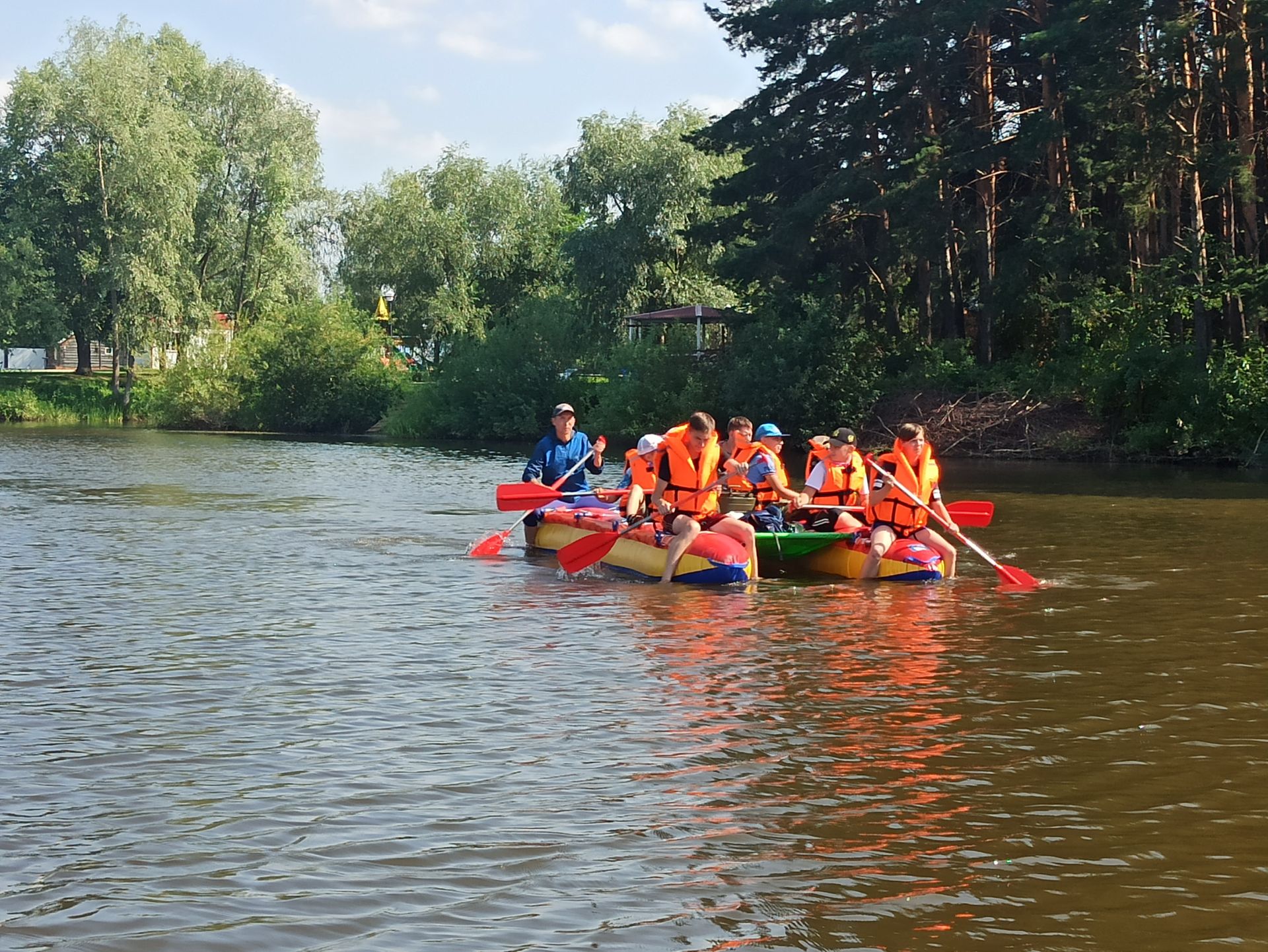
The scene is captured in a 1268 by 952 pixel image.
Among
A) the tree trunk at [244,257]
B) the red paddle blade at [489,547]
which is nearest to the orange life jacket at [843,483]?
the red paddle blade at [489,547]

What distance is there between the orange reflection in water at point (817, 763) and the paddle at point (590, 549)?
2.18 metres

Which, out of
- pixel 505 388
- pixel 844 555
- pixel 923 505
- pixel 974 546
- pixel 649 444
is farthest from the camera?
pixel 505 388

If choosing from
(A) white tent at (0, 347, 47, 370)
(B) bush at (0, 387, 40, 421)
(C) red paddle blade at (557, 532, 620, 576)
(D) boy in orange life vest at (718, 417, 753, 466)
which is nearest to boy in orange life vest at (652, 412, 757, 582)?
(D) boy in orange life vest at (718, 417, 753, 466)

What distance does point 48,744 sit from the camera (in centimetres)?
732

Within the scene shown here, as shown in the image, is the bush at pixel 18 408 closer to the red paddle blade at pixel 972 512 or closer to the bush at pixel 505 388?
the bush at pixel 505 388

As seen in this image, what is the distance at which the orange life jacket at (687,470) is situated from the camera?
1310 cm

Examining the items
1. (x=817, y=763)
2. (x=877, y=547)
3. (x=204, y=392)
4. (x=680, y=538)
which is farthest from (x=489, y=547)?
(x=204, y=392)

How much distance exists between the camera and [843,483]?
14.5m

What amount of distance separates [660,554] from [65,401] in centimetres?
4692

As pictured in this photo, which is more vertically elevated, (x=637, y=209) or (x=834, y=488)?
(x=637, y=209)

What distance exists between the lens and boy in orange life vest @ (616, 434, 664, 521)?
548 inches

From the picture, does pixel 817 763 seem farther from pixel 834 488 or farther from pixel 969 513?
pixel 969 513

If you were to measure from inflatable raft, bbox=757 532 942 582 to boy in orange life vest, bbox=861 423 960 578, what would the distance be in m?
0.09

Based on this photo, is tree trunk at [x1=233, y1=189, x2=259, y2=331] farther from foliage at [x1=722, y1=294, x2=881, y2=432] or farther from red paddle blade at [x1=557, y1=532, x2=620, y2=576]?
red paddle blade at [x1=557, y1=532, x2=620, y2=576]
